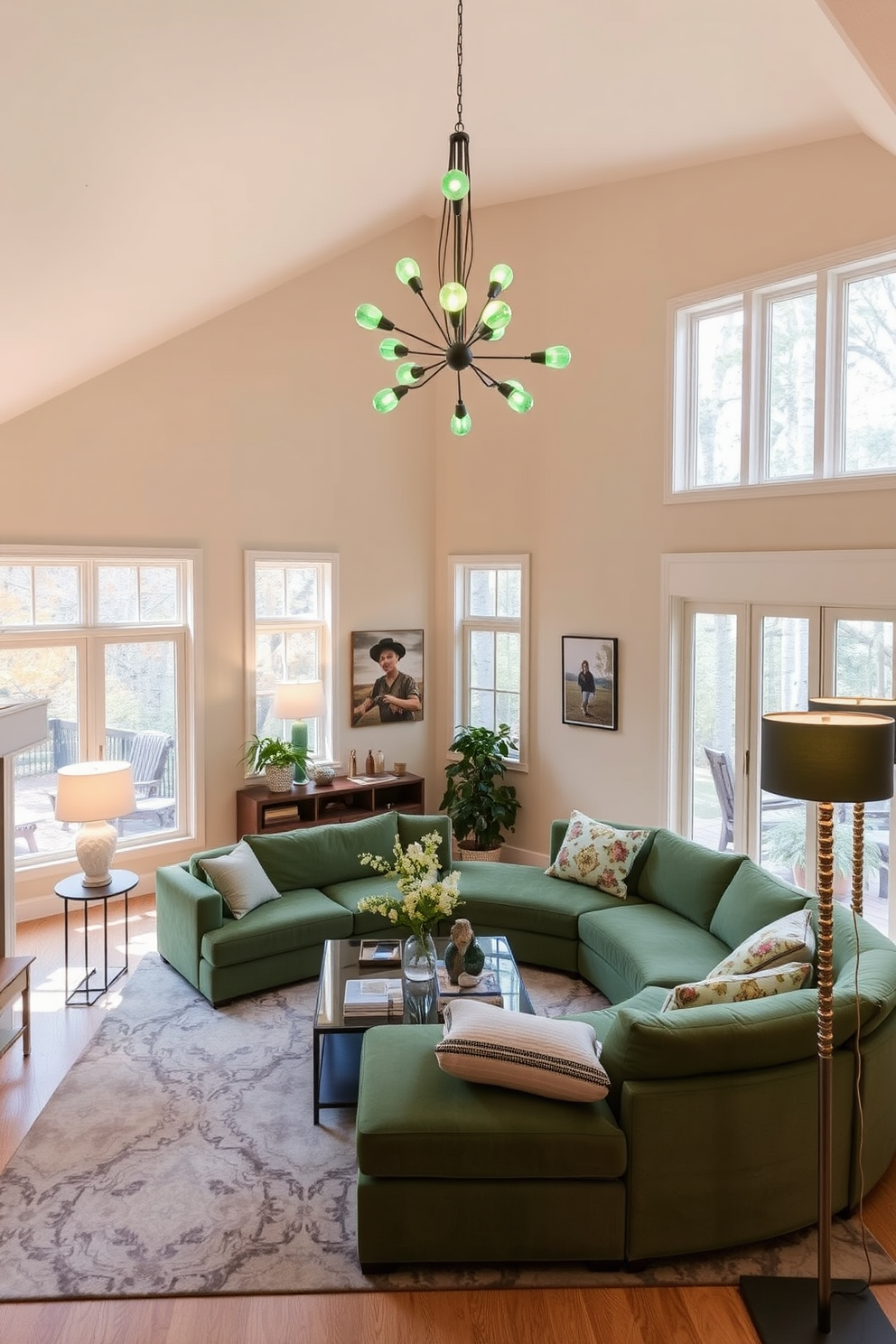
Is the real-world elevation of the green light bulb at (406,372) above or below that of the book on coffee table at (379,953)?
above

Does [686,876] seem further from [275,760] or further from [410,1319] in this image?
[275,760]

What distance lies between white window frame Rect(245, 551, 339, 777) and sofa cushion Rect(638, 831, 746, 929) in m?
3.12

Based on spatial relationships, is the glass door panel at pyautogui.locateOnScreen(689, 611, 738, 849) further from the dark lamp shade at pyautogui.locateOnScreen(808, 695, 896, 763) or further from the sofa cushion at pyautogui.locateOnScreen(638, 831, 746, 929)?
the dark lamp shade at pyautogui.locateOnScreen(808, 695, 896, 763)

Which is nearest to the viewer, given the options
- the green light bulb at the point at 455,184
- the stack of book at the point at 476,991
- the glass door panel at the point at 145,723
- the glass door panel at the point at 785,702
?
the green light bulb at the point at 455,184

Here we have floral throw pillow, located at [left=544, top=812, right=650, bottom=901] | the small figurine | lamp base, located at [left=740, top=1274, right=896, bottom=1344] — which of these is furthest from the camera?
floral throw pillow, located at [left=544, top=812, right=650, bottom=901]

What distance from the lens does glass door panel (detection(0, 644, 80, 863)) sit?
623 cm

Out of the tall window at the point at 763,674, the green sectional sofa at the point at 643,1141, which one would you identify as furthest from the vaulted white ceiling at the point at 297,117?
the green sectional sofa at the point at 643,1141

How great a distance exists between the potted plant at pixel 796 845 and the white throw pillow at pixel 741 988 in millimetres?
2007

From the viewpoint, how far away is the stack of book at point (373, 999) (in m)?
4.07

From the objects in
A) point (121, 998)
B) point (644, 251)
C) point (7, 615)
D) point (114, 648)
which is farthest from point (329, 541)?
point (121, 998)

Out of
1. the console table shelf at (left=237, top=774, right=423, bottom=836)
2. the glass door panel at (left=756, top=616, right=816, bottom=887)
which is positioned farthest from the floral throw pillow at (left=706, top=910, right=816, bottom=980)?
the console table shelf at (left=237, top=774, right=423, bottom=836)

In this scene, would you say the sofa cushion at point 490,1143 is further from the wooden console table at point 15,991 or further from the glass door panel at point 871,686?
the glass door panel at point 871,686

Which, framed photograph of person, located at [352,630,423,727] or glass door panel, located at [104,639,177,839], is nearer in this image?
glass door panel, located at [104,639,177,839]

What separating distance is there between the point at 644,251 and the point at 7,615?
5030 millimetres
